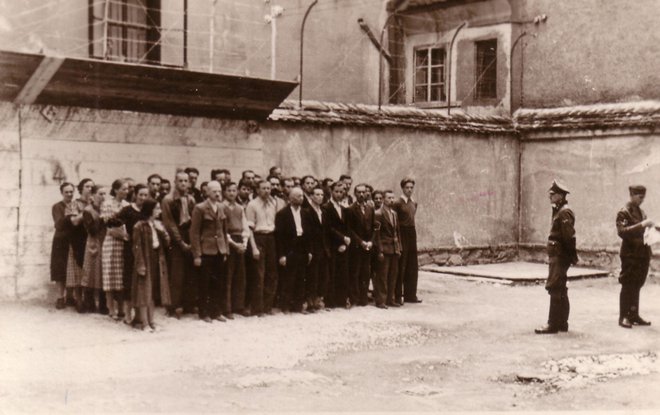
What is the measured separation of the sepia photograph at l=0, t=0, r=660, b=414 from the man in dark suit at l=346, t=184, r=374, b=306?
0.04 metres

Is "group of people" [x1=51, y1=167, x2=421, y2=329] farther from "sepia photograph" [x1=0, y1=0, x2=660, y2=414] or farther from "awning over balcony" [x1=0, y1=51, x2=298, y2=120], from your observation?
"awning over balcony" [x1=0, y1=51, x2=298, y2=120]

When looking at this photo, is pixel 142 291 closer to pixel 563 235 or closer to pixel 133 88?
pixel 133 88

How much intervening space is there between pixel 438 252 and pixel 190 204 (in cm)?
703

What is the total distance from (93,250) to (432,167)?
785cm

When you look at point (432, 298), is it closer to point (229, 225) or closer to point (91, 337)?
point (229, 225)

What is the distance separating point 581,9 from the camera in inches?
678

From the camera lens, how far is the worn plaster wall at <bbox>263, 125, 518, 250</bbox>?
48.9ft

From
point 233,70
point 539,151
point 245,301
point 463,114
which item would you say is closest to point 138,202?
point 245,301

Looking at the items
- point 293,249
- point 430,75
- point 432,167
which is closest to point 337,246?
point 293,249

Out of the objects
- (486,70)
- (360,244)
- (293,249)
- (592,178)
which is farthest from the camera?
(486,70)

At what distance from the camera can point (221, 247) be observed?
425 inches

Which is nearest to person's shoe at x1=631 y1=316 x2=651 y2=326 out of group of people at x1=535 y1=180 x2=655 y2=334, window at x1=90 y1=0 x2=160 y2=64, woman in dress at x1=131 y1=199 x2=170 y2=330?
group of people at x1=535 y1=180 x2=655 y2=334

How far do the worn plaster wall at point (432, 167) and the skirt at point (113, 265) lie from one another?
435cm

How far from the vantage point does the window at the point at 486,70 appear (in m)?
18.9
